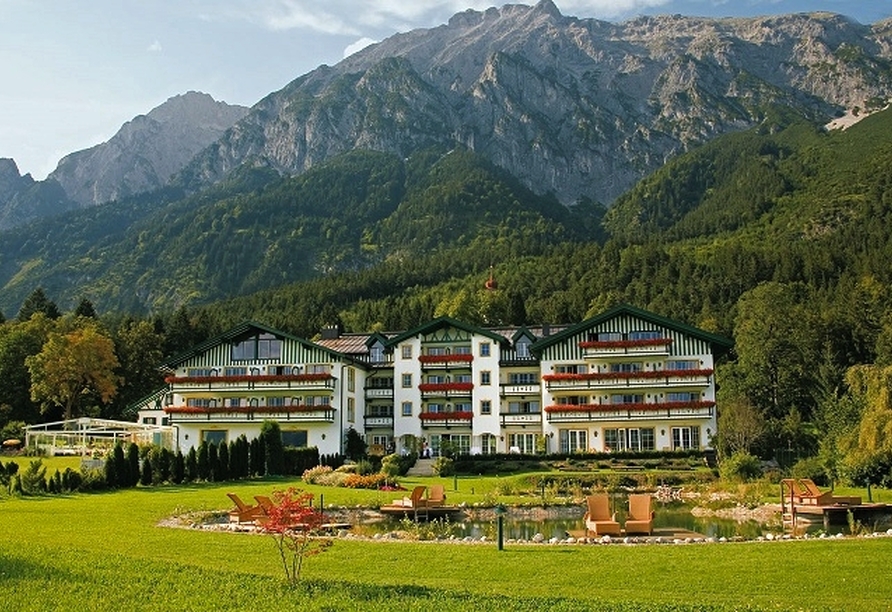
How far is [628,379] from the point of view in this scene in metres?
58.4

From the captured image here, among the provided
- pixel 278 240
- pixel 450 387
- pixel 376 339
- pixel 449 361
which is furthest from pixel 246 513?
pixel 278 240

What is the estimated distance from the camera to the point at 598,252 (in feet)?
420

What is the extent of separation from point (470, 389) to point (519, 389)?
333cm

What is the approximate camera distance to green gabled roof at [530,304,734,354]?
5809 cm

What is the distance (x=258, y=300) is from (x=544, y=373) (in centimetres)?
7706

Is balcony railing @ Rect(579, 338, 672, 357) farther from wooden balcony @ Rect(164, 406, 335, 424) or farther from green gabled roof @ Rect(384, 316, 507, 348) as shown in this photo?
wooden balcony @ Rect(164, 406, 335, 424)

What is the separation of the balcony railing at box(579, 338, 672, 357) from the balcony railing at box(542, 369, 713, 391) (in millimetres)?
1294

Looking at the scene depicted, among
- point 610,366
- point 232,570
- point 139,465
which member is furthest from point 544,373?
point 232,570

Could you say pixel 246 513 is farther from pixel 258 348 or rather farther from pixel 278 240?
pixel 278 240

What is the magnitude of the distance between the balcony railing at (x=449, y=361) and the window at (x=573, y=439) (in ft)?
26.1

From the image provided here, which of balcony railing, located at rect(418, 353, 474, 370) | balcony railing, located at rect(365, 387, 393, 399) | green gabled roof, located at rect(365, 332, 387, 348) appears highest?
green gabled roof, located at rect(365, 332, 387, 348)

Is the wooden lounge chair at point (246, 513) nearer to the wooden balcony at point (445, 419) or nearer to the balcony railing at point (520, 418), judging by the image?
the wooden balcony at point (445, 419)

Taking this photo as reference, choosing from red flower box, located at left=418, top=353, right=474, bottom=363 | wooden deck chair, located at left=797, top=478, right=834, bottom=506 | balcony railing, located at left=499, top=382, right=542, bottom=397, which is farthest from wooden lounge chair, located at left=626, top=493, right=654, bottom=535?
red flower box, located at left=418, top=353, right=474, bottom=363

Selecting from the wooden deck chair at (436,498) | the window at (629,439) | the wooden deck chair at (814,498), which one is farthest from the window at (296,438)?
the wooden deck chair at (814,498)
